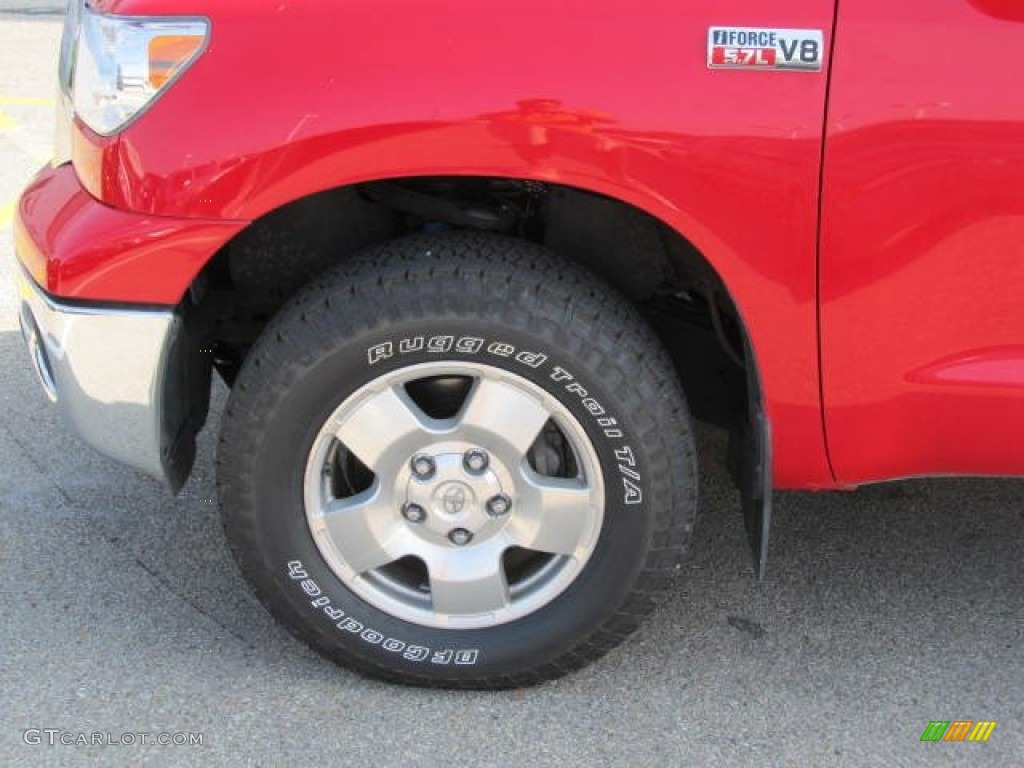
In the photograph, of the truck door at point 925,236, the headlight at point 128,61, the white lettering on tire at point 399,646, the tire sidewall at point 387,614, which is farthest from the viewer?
the white lettering on tire at point 399,646

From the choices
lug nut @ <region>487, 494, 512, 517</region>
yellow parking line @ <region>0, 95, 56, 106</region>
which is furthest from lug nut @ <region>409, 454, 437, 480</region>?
yellow parking line @ <region>0, 95, 56, 106</region>

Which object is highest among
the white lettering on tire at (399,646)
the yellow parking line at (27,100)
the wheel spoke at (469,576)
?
the wheel spoke at (469,576)

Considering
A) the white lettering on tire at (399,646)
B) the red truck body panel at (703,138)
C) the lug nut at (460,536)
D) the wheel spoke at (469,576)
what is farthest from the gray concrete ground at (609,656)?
the red truck body panel at (703,138)

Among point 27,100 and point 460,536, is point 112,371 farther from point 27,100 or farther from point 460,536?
point 27,100

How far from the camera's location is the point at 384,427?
2617 millimetres

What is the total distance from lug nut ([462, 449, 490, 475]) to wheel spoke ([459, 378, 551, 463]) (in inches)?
1.1

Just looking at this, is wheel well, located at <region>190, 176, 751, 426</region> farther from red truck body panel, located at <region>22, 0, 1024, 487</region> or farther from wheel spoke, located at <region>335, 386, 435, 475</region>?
wheel spoke, located at <region>335, 386, 435, 475</region>

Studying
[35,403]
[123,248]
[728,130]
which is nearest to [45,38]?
[35,403]

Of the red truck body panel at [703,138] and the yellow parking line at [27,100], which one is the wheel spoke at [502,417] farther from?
the yellow parking line at [27,100]

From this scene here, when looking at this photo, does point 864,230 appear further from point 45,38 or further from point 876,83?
A: point 45,38

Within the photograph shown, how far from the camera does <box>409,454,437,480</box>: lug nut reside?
105 inches

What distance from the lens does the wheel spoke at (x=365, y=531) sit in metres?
2.70

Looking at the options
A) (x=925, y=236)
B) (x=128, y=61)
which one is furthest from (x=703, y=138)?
(x=128, y=61)

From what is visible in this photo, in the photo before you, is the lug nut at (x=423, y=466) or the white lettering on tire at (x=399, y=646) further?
the white lettering on tire at (x=399, y=646)
